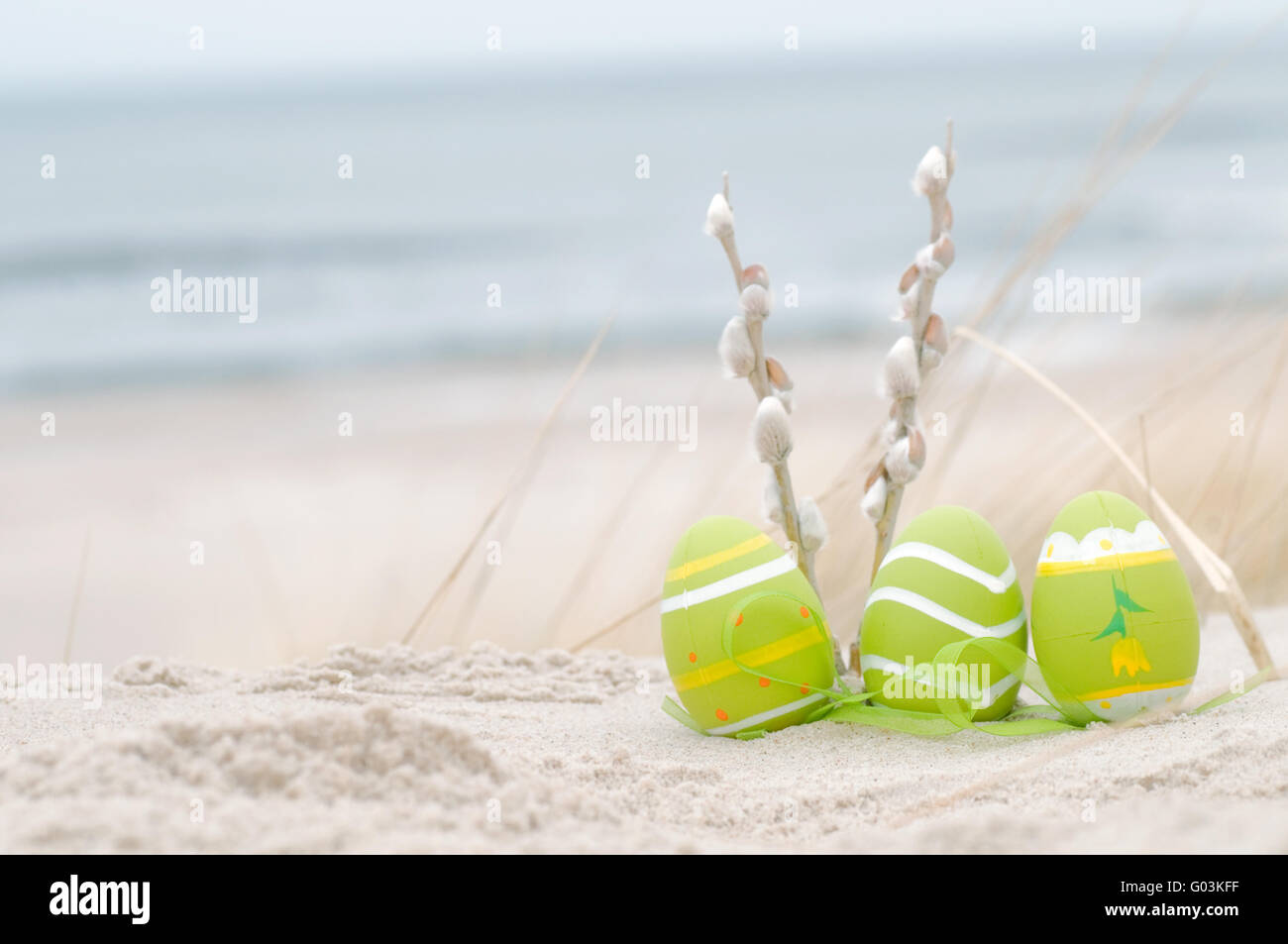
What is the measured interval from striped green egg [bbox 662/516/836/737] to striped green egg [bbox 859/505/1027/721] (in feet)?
0.29

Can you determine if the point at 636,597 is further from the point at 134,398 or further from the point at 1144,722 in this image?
the point at 134,398

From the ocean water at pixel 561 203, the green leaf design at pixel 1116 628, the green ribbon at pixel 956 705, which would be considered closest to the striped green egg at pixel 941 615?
the green ribbon at pixel 956 705

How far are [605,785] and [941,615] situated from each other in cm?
49

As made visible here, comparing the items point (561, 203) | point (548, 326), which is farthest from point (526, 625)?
point (561, 203)

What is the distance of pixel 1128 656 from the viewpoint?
147 cm

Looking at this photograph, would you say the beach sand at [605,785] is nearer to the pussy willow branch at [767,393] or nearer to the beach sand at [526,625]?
the beach sand at [526,625]

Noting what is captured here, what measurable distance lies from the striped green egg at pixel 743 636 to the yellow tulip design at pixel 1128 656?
0.36 m

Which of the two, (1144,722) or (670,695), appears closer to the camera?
(1144,722)

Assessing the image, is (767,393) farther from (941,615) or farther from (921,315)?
(941,615)

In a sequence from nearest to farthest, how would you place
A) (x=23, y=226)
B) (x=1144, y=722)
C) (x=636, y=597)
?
(x=1144, y=722) < (x=636, y=597) < (x=23, y=226)

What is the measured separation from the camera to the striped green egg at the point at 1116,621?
1472 millimetres

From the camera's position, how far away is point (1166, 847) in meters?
0.96

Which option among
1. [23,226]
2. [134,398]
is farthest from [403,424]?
[23,226]
